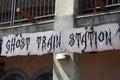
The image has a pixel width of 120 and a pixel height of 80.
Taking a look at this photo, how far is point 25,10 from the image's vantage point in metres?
12.7

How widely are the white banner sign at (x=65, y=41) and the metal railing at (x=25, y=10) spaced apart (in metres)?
1.44

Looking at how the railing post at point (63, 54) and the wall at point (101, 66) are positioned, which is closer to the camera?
the railing post at point (63, 54)

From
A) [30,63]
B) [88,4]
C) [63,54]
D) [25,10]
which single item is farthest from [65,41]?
[30,63]

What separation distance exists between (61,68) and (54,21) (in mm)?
1641

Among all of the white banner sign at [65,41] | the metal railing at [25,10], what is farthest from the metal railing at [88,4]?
the white banner sign at [65,41]

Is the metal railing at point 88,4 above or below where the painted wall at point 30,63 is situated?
above

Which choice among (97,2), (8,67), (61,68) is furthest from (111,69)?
(8,67)

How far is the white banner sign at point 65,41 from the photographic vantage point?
941 cm

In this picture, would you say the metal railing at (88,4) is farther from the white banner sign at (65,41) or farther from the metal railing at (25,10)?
the white banner sign at (65,41)

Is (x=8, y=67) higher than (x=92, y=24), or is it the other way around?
(x=92, y=24)

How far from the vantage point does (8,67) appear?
13844 mm

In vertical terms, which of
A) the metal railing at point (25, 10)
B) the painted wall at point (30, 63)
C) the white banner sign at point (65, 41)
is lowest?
the painted wall at point (30, 63)

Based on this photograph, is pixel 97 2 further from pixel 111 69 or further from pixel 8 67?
pixel 8 67

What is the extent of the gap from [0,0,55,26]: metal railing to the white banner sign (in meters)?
1.44
